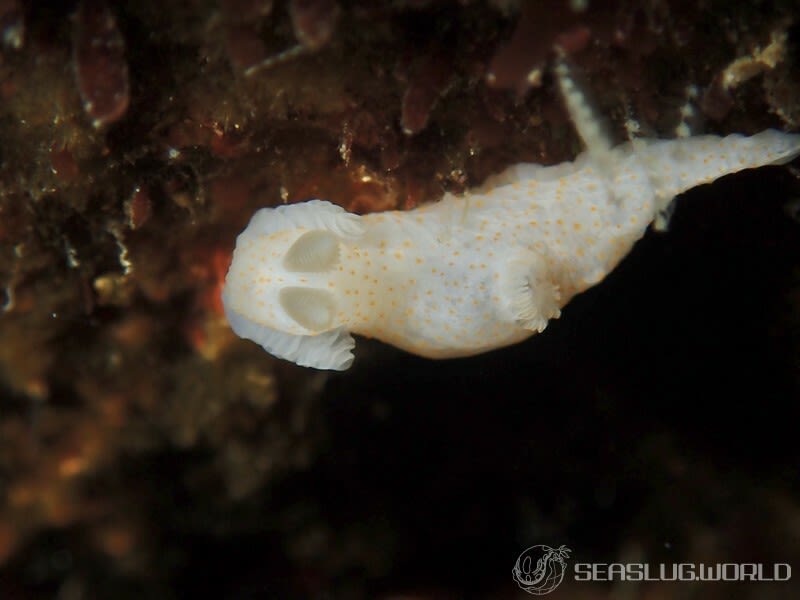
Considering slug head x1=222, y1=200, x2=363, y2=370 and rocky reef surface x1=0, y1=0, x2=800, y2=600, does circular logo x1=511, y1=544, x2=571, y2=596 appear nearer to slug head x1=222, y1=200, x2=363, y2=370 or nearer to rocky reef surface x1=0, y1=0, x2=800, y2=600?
rocky reef surface x1=0, y1=0, x2=800, y2=600

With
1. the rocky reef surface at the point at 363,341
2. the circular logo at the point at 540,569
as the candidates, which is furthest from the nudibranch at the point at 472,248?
the circular logo at the point at 540,569

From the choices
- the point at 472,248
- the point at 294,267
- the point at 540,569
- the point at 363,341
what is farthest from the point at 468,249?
the point at 540,569

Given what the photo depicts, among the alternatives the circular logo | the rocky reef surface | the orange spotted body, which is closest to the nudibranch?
the orange spotted body

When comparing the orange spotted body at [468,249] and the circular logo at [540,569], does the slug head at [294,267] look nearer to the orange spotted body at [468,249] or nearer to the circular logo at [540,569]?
the orange spotted body at [468,249]

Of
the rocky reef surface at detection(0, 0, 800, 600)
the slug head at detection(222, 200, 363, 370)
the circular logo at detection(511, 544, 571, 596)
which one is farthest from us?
the circular logo at detection(511, 544, 571, 596)

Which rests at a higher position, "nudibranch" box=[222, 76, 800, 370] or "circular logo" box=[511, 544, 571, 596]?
"nudibranch" box=[222, 76, 800, 370]

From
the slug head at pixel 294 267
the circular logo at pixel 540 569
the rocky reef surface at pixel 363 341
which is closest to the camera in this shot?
the rocky reef surface at pixel 363 341

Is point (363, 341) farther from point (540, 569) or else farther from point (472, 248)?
point (540, 569)

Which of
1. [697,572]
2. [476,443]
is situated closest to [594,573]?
[697,572]
